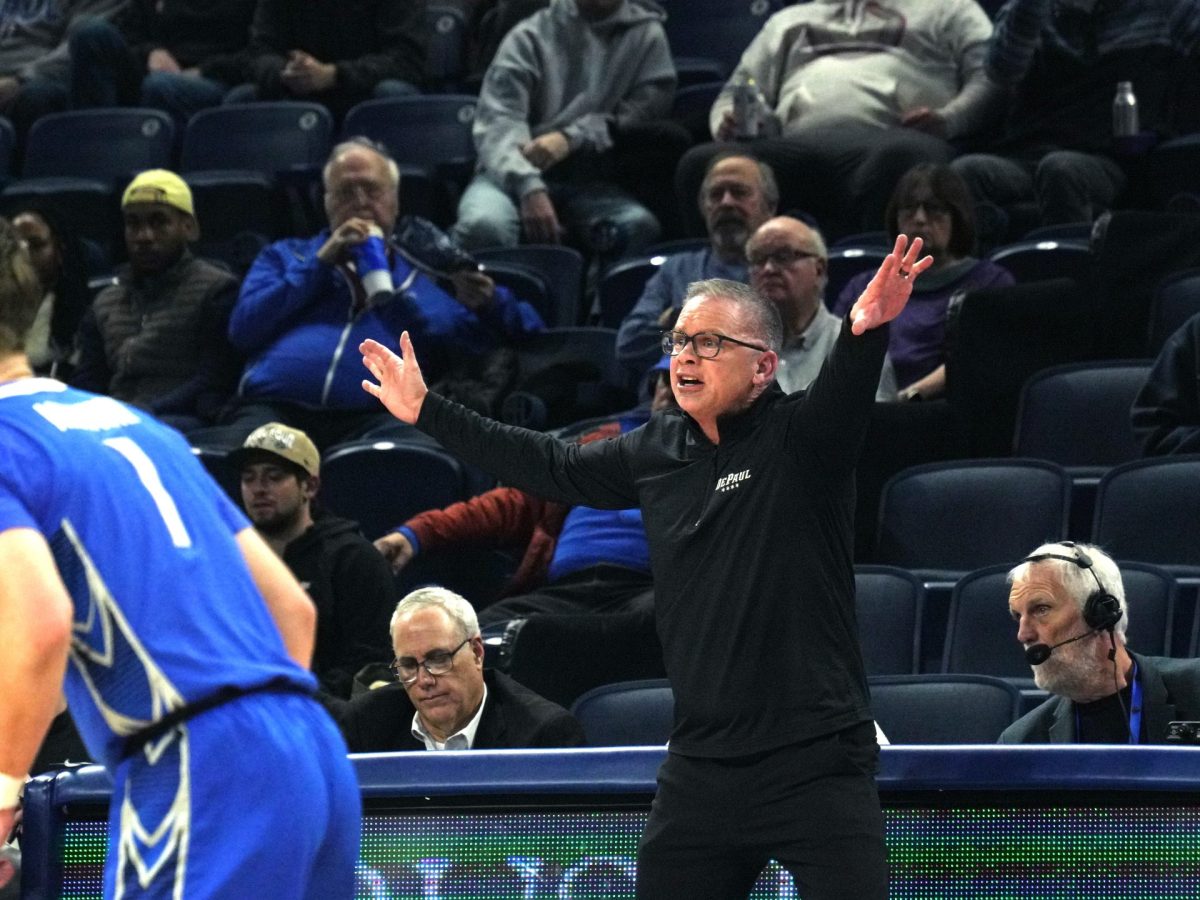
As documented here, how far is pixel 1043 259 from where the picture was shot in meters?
7.32

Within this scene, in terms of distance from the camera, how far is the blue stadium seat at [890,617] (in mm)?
5688

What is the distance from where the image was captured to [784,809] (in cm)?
357

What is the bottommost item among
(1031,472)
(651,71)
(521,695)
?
(521,695)

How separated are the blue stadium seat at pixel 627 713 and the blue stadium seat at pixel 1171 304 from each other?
2565 millimetres

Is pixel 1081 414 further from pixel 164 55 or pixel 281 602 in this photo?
pixel 164 55

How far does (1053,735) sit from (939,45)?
4.40 metres

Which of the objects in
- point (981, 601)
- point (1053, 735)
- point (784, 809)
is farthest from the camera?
point (981, 601)

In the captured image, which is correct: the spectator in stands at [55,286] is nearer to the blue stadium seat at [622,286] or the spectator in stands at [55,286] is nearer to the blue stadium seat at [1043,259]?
the blue stadium seat at [622,286]

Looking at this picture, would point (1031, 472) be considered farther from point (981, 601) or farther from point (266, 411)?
point (266, 411)

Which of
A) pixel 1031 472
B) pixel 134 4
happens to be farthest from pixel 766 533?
pixel 134 4

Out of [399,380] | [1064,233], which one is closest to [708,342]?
[399,380]

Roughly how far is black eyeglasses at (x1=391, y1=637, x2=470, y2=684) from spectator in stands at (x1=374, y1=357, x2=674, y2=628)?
89 centimetres

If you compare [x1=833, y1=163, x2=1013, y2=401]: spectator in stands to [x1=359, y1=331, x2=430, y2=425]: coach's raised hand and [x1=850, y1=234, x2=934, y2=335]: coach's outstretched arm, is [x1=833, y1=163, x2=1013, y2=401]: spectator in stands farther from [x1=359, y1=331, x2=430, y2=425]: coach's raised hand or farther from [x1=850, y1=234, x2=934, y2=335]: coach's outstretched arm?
[x1=850, y1=234, x2=934, y2=335]: coach's outstretched arm

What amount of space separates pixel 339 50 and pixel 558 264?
247 cm
